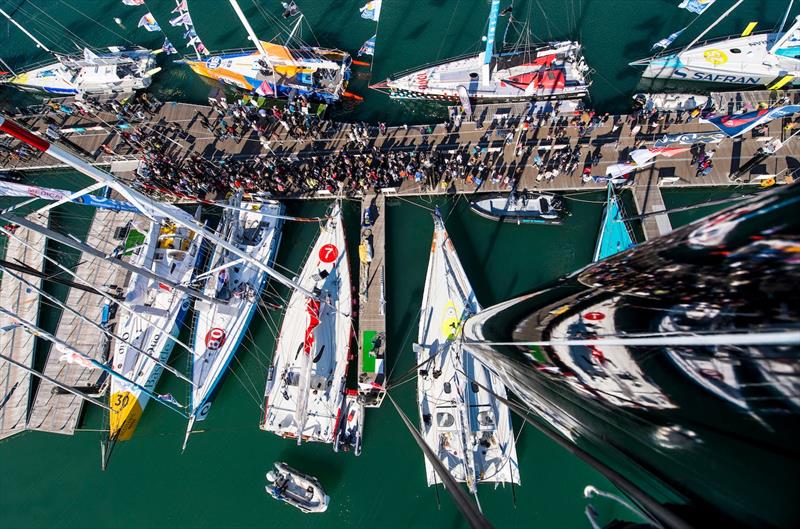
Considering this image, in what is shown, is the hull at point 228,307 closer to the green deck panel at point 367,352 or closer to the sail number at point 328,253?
the sail number at point 328,253

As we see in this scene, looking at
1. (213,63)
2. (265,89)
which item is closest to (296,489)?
(265,89)

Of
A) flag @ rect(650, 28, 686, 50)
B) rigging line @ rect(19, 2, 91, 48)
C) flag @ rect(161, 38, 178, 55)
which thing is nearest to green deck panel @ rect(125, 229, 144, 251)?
flag @ rect(161, 38, 178, 55)

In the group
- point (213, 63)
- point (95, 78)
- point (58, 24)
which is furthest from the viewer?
point (58, 24)

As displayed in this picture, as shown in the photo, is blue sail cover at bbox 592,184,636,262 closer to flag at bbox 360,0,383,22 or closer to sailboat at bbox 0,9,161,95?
flag at bbox 360,0,383,22

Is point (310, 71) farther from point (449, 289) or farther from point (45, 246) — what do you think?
point (45, 246)

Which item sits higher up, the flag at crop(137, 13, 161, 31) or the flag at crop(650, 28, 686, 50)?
the flag at crop(650, 28, 686, 50)

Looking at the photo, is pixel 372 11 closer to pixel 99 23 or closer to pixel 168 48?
pixel 168 48

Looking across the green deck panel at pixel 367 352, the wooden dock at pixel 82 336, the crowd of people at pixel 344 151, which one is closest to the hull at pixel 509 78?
the crowd of people at pixel 344 151
